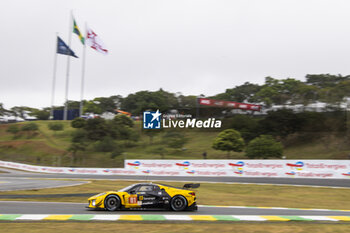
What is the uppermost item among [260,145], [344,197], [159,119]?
[159,119]

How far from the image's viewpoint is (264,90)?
89.6m

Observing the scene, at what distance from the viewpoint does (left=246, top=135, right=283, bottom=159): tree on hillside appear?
1459 inches

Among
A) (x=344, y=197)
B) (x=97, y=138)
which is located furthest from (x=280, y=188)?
(x=97, y=138)

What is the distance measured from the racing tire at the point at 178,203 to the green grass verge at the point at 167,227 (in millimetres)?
2380

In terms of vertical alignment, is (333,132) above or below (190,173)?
above

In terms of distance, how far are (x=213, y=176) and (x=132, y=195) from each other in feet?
59.9

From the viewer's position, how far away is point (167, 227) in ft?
30.3

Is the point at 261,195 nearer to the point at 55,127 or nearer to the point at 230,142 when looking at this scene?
the point at 230,142

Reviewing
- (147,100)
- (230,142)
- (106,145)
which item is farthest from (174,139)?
(147,100)

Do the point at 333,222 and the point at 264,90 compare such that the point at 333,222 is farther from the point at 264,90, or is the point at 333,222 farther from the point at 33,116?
the point at 33,116

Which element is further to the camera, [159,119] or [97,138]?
[97,138]

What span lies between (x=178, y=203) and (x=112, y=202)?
230 centimetres

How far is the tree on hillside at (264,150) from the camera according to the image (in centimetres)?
3706

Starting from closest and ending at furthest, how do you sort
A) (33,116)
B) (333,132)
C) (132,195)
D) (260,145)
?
(132,195) < (260,145) < (333,132) < (33,116)
